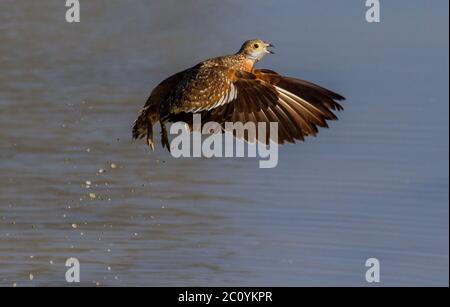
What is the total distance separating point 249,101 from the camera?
30.6 feet

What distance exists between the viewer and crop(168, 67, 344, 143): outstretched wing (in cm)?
929

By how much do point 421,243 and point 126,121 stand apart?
3629 millimetres

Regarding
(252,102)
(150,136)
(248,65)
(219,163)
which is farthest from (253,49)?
(219,163)

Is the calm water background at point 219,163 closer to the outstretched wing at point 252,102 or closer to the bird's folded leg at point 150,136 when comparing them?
the bird's folded leg at point 150,136

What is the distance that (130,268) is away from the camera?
10.2 m

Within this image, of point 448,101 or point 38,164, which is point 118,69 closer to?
→ point 38,164

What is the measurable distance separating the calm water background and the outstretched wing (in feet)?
4.34

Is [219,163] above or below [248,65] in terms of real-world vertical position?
below

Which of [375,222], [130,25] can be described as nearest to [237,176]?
[375,222]

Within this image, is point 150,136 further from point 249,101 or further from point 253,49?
point 253,49

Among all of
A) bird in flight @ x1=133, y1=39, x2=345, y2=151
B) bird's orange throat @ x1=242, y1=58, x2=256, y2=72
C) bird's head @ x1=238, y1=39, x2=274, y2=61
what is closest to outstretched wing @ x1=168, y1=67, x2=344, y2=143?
bird in flight @ x1=133, y1=39, x2=345, y2=151

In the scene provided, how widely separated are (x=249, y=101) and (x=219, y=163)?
2.97 m

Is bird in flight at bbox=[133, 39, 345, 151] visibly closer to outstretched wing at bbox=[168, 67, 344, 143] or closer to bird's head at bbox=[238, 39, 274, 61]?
outstretched wing at bbox=[168, 67, 344, 143]

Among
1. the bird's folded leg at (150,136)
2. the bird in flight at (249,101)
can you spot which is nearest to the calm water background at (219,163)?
the bird's folded leg at (150,136)
